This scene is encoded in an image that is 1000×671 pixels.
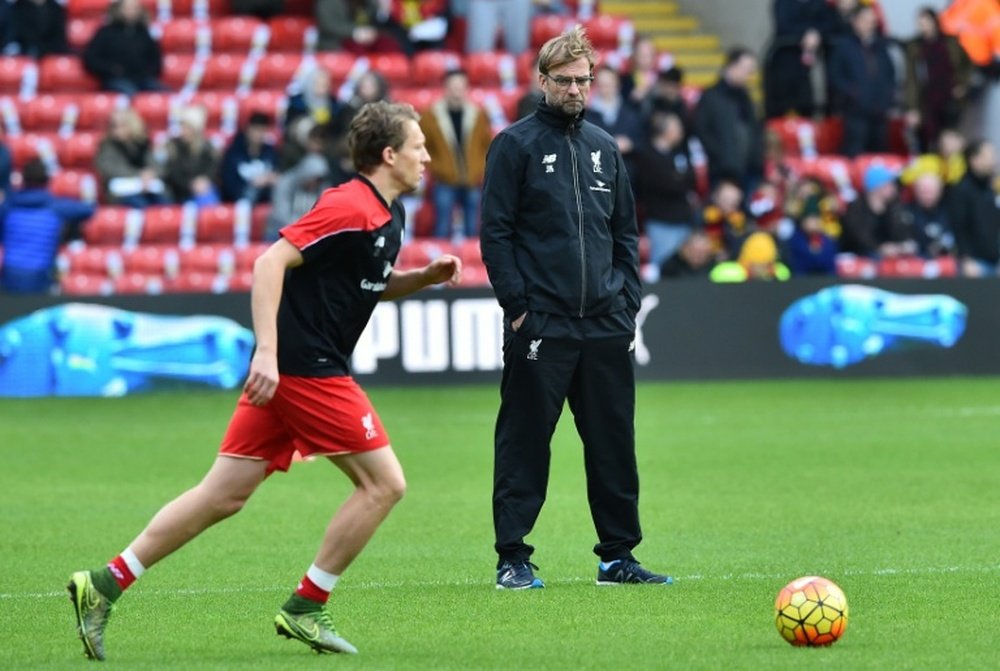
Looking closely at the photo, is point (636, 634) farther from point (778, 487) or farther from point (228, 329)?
point (228, 329)

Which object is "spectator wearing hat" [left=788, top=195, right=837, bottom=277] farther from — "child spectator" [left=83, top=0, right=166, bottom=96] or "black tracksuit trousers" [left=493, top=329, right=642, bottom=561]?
"black tracksuit trousers" [left=493, top=329, right=642, bottom=561]

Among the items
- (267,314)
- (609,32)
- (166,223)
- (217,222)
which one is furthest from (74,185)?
(267,314)

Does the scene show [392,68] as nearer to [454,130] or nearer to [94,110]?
[454,130]

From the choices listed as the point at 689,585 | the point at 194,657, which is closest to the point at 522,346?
the point at 689,585

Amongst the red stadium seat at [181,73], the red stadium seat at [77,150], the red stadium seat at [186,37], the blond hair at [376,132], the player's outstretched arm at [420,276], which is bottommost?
the red stadium seat at [77,150]

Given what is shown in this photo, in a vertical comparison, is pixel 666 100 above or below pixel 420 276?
below

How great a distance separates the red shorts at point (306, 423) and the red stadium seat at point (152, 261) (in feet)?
48.1

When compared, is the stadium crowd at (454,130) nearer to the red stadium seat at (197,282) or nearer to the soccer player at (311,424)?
the red stadium seat at (197,282)

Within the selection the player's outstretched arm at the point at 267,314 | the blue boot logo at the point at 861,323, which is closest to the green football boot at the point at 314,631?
the player's outstretched arm at the point at 267,314

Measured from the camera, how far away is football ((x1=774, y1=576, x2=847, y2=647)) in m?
7.41

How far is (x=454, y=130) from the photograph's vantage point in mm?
21859

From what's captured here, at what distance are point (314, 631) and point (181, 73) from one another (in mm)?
18336

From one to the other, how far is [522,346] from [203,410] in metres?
10.0

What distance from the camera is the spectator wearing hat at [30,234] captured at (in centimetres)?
2095
